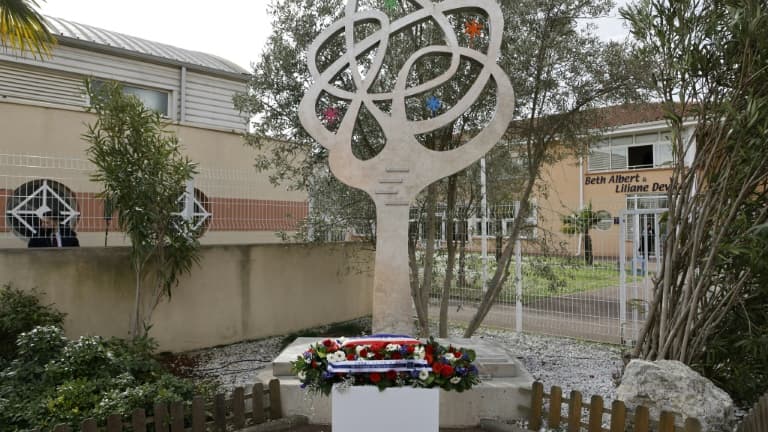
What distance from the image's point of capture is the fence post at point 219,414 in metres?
4.30

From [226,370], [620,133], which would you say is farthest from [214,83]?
[620,133]

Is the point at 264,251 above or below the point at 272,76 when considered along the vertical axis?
below

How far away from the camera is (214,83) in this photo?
14148 mm

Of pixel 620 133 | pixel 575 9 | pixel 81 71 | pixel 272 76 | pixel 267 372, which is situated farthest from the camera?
pixel 620 133

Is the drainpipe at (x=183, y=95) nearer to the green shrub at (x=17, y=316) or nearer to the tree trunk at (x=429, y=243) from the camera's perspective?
the green shrub at (x=17, y=316)

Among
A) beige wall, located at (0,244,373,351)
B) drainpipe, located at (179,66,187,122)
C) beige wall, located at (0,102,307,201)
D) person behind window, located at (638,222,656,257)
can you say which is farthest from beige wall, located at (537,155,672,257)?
drainpipe, located at (179,66,187,122)

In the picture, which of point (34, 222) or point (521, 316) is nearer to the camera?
point (34, 222)

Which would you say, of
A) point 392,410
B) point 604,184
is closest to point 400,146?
point 392,410

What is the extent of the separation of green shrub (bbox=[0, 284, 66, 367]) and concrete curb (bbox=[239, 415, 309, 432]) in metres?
2.75

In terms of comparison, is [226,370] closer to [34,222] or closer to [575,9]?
[34,222]

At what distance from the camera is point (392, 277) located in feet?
17.8

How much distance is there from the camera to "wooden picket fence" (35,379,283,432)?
378 centimetres

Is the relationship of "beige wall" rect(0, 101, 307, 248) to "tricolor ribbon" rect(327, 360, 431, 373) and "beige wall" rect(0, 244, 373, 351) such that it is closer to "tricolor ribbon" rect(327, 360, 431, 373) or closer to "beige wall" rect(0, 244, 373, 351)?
"beige wall" rect(0, 244, 373, 351)

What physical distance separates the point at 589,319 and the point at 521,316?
1066 mm
